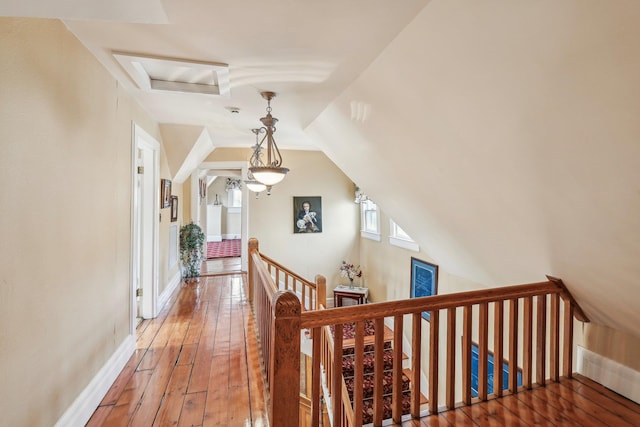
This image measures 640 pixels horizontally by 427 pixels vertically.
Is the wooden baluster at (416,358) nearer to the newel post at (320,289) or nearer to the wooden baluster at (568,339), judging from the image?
the wooden baluster at (568,339)

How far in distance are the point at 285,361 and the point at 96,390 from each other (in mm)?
1577

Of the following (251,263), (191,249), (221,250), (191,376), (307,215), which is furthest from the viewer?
(221,250)

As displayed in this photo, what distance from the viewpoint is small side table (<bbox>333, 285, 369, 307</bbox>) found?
18.8 feet

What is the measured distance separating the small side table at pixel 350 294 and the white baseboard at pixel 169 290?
9.42 ft

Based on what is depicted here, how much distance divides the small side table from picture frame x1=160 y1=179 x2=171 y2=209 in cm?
345

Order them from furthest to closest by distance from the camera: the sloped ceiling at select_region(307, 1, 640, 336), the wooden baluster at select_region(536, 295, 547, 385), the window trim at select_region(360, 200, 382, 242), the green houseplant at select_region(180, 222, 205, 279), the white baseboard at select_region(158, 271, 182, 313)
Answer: the window trim at select_region(360, 200, 382, 242) → the green houseplant at select_region(180, 222, 205, 279) → the white baseboard at select_region(158, 271, 182, 313) → the wooden baluster at select_region(536, 295, 547, 385) → the sloped ceiling at select_region(307, 1, 640, 336)

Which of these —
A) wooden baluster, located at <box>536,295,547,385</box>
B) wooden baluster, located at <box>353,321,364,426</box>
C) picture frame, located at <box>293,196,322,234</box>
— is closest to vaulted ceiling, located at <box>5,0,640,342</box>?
wooden baluster, located at <box>536,295,547,385</box>

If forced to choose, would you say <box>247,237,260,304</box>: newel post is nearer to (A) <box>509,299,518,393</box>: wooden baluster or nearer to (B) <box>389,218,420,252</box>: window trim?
(B) <box>389,218,420,252</box>: window trim

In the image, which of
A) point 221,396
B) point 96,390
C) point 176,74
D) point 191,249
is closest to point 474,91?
point 176,74

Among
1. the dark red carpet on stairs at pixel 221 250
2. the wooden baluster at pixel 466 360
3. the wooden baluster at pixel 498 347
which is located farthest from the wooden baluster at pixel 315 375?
the dark red carpet on stairs at pixel 221 250

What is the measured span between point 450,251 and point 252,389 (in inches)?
93.2

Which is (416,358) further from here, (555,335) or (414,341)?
(555,335)

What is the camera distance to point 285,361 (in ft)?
4.83

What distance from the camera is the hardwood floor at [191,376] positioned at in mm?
1977
